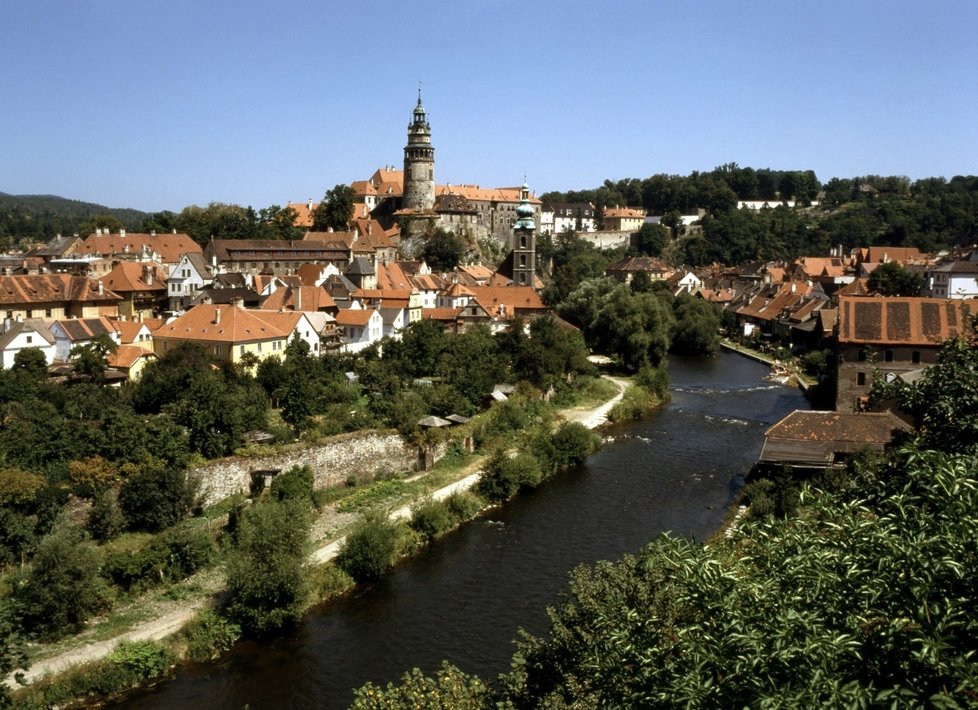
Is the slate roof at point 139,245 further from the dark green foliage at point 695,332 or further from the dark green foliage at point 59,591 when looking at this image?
the dark green foliage at point 59,591

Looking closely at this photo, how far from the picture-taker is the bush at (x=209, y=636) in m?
13.8

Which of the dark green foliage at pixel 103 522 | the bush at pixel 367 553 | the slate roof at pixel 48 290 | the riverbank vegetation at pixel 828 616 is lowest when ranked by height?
the bush at pixel 367 553

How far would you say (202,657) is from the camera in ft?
45.2

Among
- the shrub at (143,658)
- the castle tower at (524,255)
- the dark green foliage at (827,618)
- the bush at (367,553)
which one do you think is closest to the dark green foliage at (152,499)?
the bush at (367,553)

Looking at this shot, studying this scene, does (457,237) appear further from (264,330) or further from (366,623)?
(366,623)

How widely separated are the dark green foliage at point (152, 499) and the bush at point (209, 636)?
3.68 meters

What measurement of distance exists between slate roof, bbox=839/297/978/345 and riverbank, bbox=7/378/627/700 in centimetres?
1376

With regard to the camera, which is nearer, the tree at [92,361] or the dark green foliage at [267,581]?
A: the dark green foliage at [267,581]

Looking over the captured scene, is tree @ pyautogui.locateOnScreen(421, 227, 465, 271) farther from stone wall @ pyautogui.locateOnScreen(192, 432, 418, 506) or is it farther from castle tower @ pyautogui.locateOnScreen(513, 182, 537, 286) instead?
stone wall @ pyautogui.locateOnScreen(192, 432, 418, 506)

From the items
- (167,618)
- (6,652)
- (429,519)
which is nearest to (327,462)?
(429,519)

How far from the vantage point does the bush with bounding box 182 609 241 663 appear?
13.8 meters

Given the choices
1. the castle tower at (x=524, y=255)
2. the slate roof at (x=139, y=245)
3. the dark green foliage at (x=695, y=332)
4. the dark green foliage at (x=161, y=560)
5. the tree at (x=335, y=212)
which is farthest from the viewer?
the tree at (x=335, y=212)

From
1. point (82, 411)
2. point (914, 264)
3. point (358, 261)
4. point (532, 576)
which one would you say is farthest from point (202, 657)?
point (914, 264)

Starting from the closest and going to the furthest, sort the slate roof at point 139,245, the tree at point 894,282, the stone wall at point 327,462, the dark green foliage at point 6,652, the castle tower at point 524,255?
1. the dark green foliage at point 6,652
2. the stone wall at point 327,462
3. the tree at point 894,282
4. the slate roof at point 139,245
5. the castle tower at point 524,255
